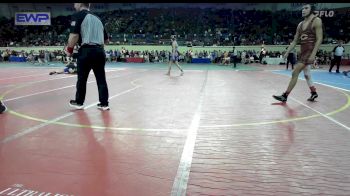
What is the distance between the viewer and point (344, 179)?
9.11ft

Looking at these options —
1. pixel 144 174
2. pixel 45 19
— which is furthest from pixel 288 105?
pixel 45 19

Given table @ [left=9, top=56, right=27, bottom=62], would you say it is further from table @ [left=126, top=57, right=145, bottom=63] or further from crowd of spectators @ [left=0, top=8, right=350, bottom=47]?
table @ [left=126, top=57, right=145, bottom=63]

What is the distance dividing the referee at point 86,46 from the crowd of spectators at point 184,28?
1095 inches

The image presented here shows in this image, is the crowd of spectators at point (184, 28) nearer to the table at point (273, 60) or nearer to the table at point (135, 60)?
the table at point (135, 60)

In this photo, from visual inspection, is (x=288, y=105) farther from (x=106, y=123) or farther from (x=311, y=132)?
(x=106, y=123)

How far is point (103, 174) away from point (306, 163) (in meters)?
1.88

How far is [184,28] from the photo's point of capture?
120 feet

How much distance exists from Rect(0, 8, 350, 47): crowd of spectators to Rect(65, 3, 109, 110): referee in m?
27.8

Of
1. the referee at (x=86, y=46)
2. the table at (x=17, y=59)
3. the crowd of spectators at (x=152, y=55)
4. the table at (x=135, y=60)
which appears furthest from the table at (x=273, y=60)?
the referee at (x=86, y=46)

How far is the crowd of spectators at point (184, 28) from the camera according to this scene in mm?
33656

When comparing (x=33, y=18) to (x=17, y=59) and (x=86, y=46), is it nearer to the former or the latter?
(x=17, y=59)

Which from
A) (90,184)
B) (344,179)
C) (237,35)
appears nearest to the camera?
(90,184)

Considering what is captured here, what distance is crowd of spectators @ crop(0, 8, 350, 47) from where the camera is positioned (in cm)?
3366

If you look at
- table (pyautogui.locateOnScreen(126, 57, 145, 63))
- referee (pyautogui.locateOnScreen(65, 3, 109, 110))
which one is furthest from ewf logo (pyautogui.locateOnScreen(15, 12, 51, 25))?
referee (pyautogui.locateOnScreen(65, 3, 109, 110))
